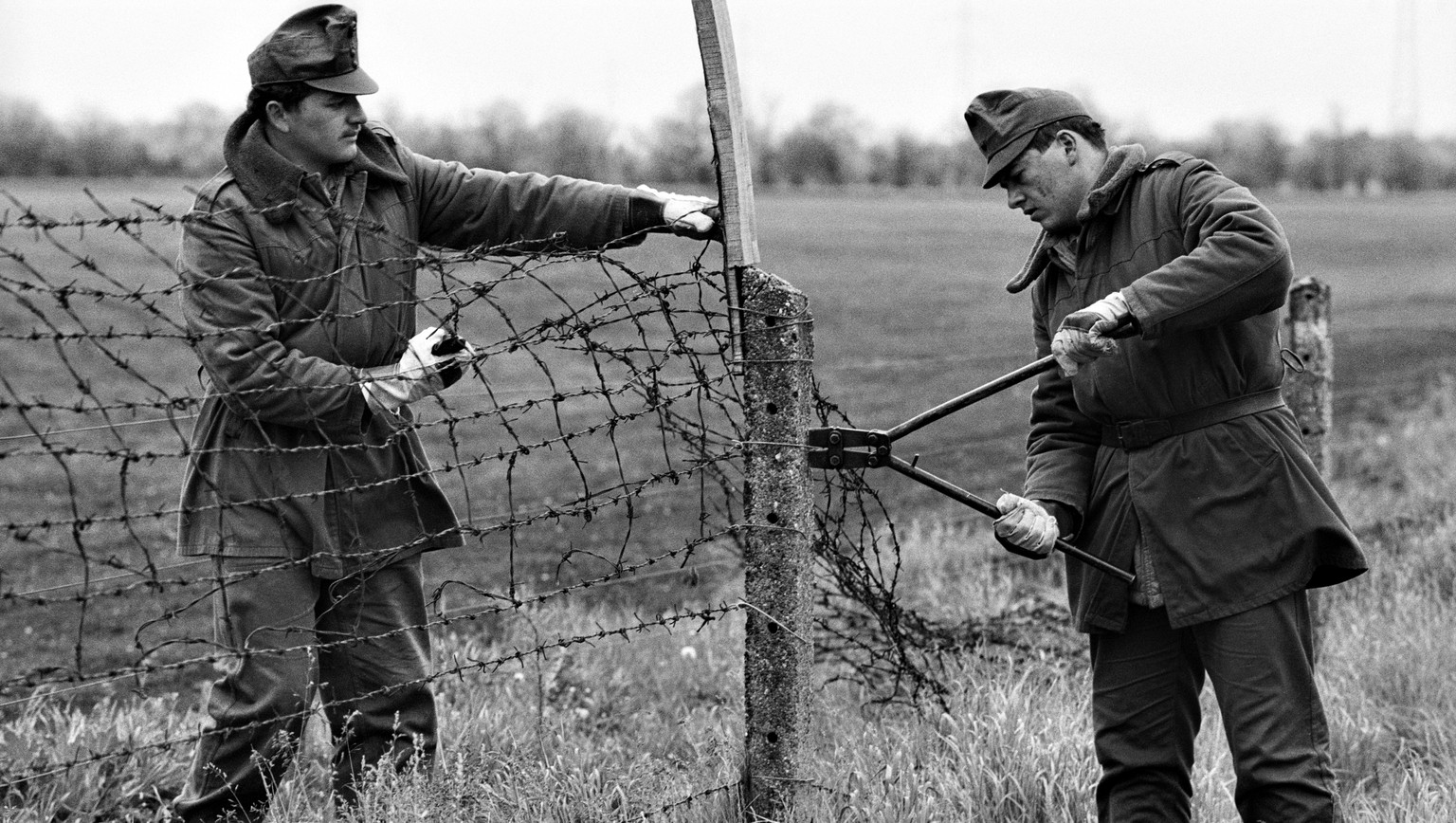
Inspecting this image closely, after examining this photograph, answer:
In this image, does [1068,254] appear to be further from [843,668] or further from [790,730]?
[843,668]

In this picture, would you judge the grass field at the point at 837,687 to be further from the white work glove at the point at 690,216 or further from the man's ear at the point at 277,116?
the white work glove at the point at 690,216

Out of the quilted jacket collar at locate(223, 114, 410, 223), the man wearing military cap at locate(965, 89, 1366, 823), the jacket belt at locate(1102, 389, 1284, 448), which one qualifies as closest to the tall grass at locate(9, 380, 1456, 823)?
the man wearing military cap at locate(965, 89, 1366, 823)

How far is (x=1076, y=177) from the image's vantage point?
11.0 feet

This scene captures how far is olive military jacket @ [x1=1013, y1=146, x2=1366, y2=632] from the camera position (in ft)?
9.89

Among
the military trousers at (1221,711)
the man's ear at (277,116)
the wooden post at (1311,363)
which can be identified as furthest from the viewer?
the wooden post at (1311,363)

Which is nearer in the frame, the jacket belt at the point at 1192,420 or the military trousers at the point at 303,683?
the jacket belt at the point at 1192,420

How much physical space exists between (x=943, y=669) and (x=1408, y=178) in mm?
41874

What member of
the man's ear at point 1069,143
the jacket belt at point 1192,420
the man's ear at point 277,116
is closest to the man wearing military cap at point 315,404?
the man's ear at point 277,116

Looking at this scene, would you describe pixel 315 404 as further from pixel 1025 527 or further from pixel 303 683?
pixel 1025 527

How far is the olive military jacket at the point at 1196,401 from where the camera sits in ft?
9.89

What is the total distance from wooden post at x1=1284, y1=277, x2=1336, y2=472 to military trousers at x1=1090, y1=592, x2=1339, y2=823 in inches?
88.1

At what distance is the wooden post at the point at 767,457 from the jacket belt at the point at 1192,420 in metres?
0.74

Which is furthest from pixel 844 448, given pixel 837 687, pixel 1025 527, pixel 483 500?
pixel 483 500

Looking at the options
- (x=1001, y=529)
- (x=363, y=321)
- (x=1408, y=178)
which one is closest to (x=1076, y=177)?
(x=1001, y=529)
